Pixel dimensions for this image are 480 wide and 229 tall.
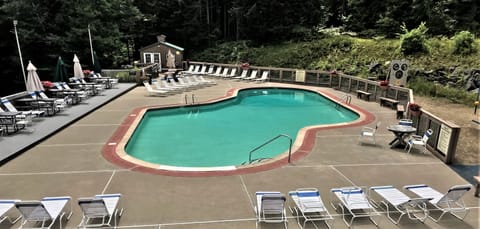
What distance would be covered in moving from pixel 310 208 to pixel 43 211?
4.37 metres

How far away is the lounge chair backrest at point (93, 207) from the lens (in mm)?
4941

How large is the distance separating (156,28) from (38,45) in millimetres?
12906

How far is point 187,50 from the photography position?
36.1m

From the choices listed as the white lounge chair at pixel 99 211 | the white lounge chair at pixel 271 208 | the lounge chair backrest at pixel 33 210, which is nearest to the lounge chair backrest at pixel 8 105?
the lounge chair backrest at pixel 33 210

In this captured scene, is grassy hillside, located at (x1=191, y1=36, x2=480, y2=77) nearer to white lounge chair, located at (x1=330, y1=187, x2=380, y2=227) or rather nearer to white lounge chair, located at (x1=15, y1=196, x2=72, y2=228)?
white lounge chair, located at (x1=330, y1=187, x2=380, y2=227)

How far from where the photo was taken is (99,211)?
201 inches

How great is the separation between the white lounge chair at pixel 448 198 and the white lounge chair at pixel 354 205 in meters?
1.08

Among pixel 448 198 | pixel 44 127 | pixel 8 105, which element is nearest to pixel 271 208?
pixel 448 198

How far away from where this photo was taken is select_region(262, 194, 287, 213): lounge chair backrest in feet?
17.0

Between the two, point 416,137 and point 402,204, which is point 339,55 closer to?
point 416,137

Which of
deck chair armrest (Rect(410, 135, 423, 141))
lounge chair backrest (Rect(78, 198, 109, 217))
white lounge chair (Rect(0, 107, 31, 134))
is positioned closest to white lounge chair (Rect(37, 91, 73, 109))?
white lounge chair (Rect(0, 107, 31, 134))

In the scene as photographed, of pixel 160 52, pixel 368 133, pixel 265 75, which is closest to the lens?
pixel 368 133

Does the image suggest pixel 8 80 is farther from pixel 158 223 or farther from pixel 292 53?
pixel 158 223

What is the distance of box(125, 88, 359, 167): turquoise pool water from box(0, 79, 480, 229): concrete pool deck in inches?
63.7
